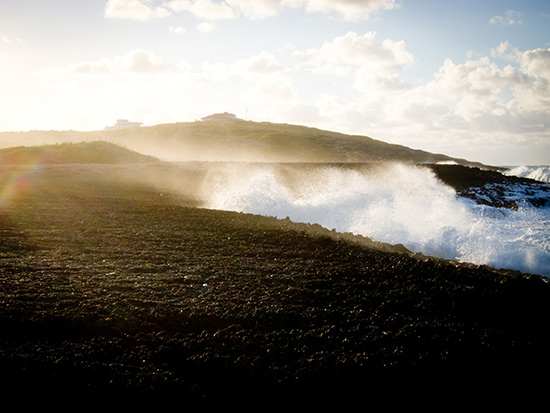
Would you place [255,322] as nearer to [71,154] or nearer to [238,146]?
[71,154]

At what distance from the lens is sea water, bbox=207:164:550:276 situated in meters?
12.5

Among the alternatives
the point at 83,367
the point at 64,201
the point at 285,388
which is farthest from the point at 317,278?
the point at 64,201

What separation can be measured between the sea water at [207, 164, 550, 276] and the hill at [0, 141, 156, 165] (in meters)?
10.7

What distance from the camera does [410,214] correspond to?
52.8 feet

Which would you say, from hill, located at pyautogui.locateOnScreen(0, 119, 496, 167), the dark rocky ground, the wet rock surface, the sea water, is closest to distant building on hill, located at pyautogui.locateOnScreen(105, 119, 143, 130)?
hill, located at pyautogui.locateOnScreen(0, 119, 496, 167)

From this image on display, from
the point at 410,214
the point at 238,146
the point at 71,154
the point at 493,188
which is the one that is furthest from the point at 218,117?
the point at 410,214

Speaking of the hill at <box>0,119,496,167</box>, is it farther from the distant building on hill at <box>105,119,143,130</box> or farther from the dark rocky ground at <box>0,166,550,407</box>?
the dark rocky ground at <box>0,166,550,407</box>

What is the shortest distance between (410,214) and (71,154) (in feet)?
91.7

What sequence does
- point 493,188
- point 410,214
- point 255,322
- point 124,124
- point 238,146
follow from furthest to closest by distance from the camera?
point 124,124
point 238,146
point 493,188
point 410,214
point 255,322

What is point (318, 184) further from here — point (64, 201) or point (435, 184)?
point (64, 201)

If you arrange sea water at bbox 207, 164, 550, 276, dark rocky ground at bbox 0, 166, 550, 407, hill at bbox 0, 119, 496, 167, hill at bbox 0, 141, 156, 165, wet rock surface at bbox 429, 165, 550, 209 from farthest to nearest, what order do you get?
1. hill at bbox 0, 119, 496, 167
2. hill at bbox 0, 141, 156, 165
3. wet rock surface at bbox 429, 165, 550, 209
4. sea water at bbox 207, 164, 550, 276
5. dark rocky ground at bbox 0, 166, 550, 407

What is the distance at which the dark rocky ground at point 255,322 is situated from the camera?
4.34 metres

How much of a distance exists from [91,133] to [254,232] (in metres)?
87.6

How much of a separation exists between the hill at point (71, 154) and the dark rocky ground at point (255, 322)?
22.3 meters
